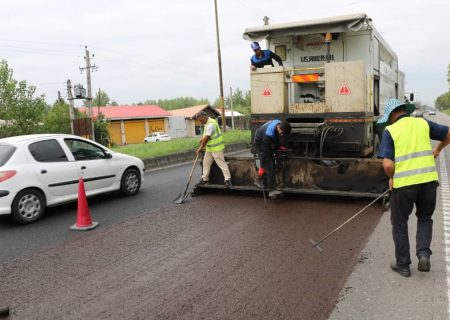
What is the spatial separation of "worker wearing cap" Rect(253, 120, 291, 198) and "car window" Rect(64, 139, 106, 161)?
10.2 ft

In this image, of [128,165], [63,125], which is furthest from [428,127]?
[63,125]

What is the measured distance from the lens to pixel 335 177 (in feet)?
25.1

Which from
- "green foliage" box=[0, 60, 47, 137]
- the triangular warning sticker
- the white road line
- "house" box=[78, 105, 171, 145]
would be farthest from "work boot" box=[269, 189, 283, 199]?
"house" box=[78, 105, 171, 145]

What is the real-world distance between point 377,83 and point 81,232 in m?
7.69

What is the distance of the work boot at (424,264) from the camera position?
415cm

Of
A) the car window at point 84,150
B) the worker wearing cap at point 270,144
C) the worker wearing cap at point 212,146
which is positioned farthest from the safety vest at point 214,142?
the car window at point 84,150

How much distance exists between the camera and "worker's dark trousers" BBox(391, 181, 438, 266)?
413cm

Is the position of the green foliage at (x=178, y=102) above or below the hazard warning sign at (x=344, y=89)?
above

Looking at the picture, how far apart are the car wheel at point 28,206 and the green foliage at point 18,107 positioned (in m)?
25.6

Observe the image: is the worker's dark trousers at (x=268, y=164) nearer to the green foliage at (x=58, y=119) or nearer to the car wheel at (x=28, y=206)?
the car wheel at (x=28, y=206)

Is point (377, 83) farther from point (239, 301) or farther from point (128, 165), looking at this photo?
point (239, 301)

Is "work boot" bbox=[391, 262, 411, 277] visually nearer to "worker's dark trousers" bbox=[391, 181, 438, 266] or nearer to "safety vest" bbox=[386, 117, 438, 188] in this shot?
"worker's dark trousers" bbox=[391, 181, 438, 266]

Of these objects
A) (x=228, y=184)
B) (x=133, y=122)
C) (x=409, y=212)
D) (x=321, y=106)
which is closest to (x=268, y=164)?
(x=228, y=184)

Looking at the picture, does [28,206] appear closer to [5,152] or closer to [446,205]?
[5,152]
